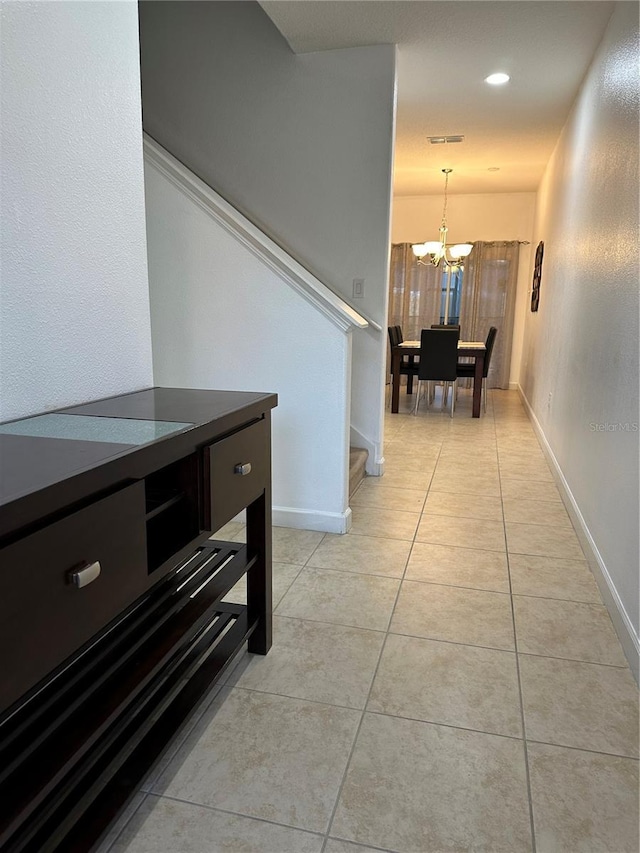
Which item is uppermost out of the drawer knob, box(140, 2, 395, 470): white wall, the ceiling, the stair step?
the ceiling

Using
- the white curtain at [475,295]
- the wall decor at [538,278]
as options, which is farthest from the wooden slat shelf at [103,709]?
the white curtain at [475,295]

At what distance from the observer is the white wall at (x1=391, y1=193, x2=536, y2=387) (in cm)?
745

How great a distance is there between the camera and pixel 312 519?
278 centimetres

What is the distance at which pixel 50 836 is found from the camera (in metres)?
0.95

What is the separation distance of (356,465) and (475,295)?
507 centimetres

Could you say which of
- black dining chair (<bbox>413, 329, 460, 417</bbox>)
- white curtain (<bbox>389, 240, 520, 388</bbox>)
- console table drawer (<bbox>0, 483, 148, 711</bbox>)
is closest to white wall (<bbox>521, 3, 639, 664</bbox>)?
black dining chair (<bbox>413, 329, 460, 417</bbox>)

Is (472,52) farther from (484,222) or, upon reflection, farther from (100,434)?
(484,222)

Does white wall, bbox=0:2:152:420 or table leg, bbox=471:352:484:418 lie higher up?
white wall, bbox=0:2:152:420

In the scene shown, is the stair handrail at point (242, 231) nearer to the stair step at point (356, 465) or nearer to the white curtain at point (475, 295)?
the stair step at point (356, 465)

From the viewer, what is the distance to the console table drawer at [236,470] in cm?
126

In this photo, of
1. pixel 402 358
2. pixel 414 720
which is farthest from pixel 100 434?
pixel 402 358

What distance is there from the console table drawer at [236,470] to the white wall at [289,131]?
2.08m

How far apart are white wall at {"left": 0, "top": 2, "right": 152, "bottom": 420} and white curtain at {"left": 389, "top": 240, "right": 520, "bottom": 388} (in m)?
6.53

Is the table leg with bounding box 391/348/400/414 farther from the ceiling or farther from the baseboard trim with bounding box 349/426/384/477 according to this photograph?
the baseboard trim with bounding box 349/426/384/477
